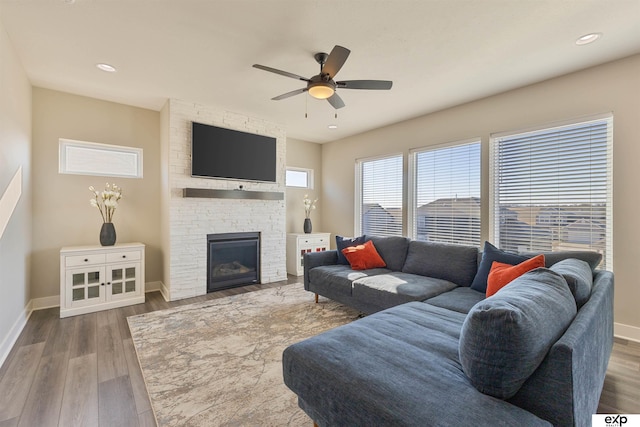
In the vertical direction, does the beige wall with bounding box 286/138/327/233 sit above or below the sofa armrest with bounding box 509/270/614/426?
above

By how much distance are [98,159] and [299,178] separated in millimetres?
3364

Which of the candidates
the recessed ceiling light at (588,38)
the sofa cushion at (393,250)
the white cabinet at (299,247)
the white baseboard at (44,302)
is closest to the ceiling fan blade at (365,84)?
the recessed ceiling light at (588,38)

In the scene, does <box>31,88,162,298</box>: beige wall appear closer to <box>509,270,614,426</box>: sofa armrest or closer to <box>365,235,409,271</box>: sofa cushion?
<box>365,235,409,271</box>: sofa cushion

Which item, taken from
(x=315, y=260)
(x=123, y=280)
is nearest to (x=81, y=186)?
(x=123, y=280)

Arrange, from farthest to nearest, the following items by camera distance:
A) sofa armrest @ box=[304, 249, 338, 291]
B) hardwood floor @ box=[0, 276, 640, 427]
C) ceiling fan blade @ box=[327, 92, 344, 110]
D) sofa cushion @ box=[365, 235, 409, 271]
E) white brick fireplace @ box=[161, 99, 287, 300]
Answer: white brick fireplace @ box=[161, 99, 287, 300] < sofa armrest @ box=[304, 249, 338, 291] < sofa cushion @ box=[365, 235, 409, 271] < ceiling fan blade @ box=[327, 92, 344, 110] < hardwood floor @ box=[0, 276, 640, 427]

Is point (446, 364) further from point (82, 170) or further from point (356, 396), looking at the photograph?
point (82, 170)

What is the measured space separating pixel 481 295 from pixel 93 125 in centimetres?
510

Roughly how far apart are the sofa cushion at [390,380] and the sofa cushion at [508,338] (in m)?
0.09

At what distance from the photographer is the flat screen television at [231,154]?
13.3 ft

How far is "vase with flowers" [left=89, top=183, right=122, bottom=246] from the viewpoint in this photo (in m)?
3.62

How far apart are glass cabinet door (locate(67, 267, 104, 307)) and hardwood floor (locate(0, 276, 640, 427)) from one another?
1.05 ft

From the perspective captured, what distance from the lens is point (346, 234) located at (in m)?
5.75

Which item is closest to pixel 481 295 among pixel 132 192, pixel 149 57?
pixel 149 57

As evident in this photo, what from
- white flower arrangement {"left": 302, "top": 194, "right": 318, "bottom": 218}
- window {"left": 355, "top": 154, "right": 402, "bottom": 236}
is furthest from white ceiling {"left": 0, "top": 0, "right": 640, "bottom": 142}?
white flower arrangement {"left": 302, "top": 194, "right": 318, "bottom": 218}
